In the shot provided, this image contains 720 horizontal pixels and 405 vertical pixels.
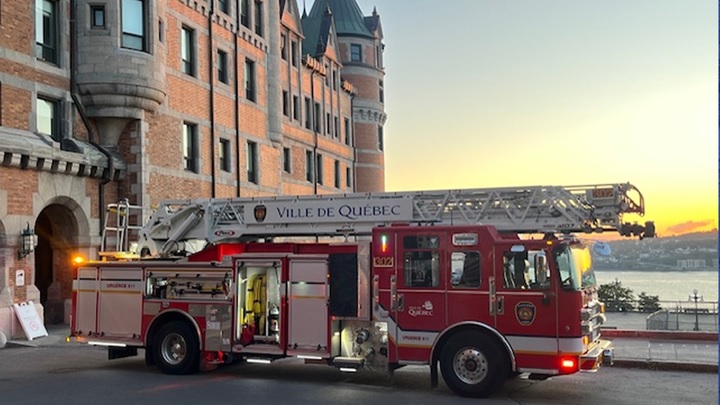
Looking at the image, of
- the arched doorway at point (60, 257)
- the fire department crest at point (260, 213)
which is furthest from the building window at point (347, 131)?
the fire department crest at point (260, 213)

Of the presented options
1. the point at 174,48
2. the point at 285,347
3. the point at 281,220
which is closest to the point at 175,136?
the point at 174,48

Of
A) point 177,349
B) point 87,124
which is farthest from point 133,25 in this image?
point 177,349

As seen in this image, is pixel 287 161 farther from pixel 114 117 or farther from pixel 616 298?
pixel 616 298

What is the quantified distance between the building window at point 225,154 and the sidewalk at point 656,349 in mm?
10756

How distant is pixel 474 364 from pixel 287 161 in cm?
2903

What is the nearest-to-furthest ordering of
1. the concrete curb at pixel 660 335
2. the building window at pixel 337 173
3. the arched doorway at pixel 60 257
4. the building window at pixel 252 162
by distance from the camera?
the concrete curb at pixel 660 335 → the arched doorway at pixel 60 257 → the building window at pixel 252 162 → the building window at pixel 337 173

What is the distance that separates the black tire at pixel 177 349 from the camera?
42.4 feet

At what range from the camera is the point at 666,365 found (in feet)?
43.6

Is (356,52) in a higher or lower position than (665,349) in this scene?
higher

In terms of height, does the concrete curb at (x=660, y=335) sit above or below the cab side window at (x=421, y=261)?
below

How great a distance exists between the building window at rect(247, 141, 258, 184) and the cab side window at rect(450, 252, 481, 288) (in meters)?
21.2

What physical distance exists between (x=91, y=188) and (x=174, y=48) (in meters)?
6.43

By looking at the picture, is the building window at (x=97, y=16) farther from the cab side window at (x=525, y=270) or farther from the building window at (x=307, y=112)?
the building window at (x=307, y=112)

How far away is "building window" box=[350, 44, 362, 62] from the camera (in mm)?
52688
